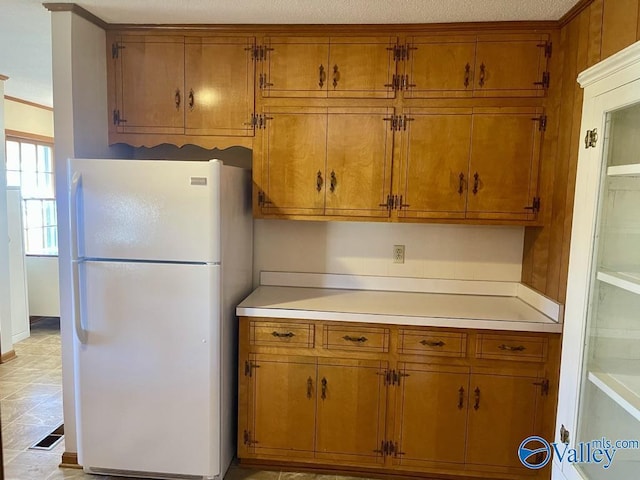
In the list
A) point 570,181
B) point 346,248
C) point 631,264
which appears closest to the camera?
point 631,264

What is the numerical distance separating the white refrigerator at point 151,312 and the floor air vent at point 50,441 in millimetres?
492

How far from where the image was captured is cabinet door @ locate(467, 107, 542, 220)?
2328 millimetres

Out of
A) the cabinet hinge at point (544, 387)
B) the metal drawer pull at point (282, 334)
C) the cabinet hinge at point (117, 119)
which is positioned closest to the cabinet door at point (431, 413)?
the cabinet hinge at point (544, 387)

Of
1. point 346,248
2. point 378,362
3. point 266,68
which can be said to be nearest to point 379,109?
point 266,68

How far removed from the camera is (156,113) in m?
2.50

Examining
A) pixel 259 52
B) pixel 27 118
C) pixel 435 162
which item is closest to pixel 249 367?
pixel 435 162

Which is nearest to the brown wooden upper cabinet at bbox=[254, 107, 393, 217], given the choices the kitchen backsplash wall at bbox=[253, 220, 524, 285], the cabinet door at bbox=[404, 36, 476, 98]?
the cabinet door at bbox=[404, 36, 476, 98]

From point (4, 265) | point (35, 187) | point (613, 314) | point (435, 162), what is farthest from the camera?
point (35, 187)

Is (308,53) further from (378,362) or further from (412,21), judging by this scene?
(378,362)

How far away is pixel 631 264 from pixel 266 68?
199 centimetres

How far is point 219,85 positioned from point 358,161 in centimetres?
91

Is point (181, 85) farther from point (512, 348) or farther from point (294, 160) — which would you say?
point (512, 348)

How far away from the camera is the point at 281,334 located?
7.56 feet

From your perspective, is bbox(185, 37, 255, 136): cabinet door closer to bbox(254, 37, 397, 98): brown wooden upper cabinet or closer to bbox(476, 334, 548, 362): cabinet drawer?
bbox(254, 37, 397, 98): brown wooden upper cabinet
